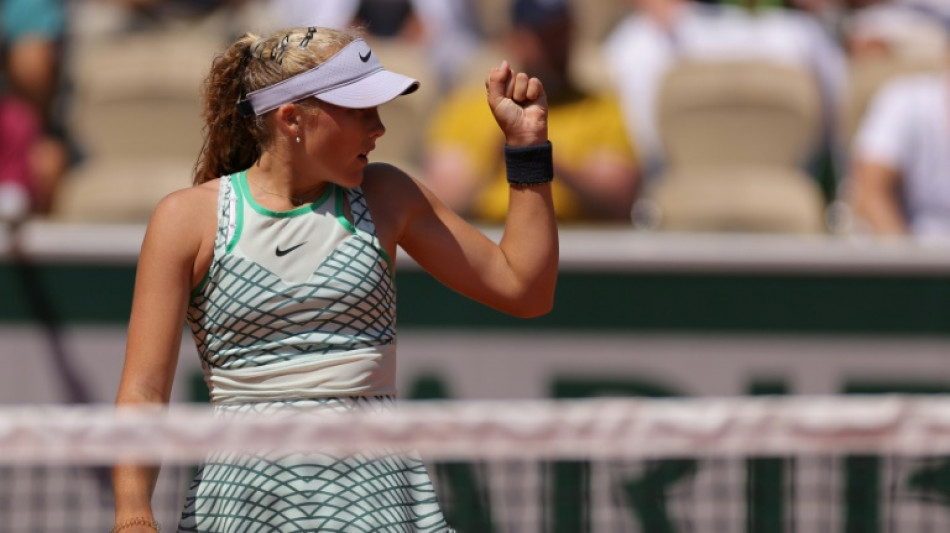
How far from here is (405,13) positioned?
235 inches

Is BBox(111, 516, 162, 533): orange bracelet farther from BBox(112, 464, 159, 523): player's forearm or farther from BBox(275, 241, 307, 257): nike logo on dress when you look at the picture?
BBox(275, 241, 307, 257): nike logo on dress

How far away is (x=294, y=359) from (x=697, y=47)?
12.4 feet

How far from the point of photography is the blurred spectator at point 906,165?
5254mm

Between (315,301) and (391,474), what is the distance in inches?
11.8

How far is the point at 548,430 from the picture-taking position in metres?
2.40

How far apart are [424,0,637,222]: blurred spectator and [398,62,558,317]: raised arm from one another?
2669 millimetres

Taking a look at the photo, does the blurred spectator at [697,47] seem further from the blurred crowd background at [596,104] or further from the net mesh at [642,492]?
the net mesh at [642,492]

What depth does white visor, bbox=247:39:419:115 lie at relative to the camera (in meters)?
2.33

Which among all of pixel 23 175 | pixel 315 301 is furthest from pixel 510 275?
pixel 23 175

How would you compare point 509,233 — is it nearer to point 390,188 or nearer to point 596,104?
point 390,188

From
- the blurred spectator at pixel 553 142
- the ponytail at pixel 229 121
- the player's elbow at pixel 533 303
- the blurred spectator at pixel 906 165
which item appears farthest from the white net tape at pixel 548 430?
the blurred spectator at pixel 906 165

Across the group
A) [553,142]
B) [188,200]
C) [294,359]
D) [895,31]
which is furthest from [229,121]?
[895,31]

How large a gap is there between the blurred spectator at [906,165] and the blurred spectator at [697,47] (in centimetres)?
30

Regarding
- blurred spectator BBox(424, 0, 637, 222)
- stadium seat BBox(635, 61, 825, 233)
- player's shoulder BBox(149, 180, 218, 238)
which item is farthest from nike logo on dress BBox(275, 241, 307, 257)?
stadium seat BBox(635, 61, 825, 233)
